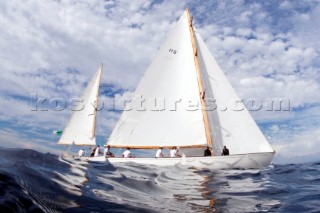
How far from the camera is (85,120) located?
41.0 m

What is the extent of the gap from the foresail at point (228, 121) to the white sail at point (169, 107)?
1429 millimetres

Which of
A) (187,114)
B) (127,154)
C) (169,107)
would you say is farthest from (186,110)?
(127,154)

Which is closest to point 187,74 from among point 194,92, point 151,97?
point 194,92

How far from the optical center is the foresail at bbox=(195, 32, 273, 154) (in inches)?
887

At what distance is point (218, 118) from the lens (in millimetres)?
23953

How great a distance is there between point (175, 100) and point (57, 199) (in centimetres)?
2066

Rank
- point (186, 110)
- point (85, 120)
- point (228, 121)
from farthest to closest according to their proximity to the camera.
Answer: point (85, 120) → point (186, 110) → point (228, 121)

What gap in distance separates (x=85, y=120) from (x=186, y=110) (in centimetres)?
2195

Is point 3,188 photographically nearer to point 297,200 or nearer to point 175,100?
point 297,200

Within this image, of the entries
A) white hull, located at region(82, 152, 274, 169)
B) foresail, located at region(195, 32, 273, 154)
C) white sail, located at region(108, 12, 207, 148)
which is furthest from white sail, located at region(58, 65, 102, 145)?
white hull, located at region(82, 152, 274, 169)

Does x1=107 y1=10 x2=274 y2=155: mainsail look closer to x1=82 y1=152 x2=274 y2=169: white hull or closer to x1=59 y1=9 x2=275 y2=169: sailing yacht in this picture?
x1=59 y1=9 x2=275 y2=169: sailing yacht

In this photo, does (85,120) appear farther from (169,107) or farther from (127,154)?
(169,107)

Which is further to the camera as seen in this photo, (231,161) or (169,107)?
(169,107)

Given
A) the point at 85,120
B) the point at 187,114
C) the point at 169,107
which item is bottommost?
the point at 187,114
